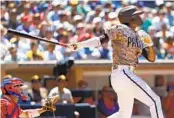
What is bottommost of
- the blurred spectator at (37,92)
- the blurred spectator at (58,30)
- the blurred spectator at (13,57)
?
the blurred spectator at (37,92)

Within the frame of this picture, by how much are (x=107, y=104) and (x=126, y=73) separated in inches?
157

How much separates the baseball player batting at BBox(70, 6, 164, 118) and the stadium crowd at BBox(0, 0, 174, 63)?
448 cm

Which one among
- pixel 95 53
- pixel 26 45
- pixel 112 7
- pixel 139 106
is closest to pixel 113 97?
pixel 139 106

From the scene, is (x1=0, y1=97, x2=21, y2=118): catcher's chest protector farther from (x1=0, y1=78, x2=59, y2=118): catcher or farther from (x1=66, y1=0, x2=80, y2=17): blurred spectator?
(x1=66, y1=0, x2=80, y2=17): blurred spectator

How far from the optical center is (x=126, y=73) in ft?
21.0

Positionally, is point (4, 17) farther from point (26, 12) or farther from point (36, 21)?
point (36, 21)

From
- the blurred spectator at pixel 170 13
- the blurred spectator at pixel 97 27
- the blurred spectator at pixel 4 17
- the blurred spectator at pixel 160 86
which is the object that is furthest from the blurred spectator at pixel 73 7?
the blurred spectator at pixel 160 86

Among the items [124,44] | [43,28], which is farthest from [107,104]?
[124,44]

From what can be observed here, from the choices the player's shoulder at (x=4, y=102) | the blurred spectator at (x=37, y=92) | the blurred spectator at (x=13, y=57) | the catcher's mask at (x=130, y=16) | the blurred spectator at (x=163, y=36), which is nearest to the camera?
the player's shoulder at (x=4, y=102)

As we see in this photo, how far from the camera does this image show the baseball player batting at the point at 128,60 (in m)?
6.34

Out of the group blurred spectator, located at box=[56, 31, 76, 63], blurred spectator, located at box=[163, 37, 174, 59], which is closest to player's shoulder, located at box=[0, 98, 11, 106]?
blurred spectator, located at box=[56, 31, 76, 63]

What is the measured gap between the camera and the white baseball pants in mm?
6340

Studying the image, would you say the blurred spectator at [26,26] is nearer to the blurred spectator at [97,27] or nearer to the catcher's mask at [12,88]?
the blurred spectator at [97,27]

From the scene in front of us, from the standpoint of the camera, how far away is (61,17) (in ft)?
42.2
